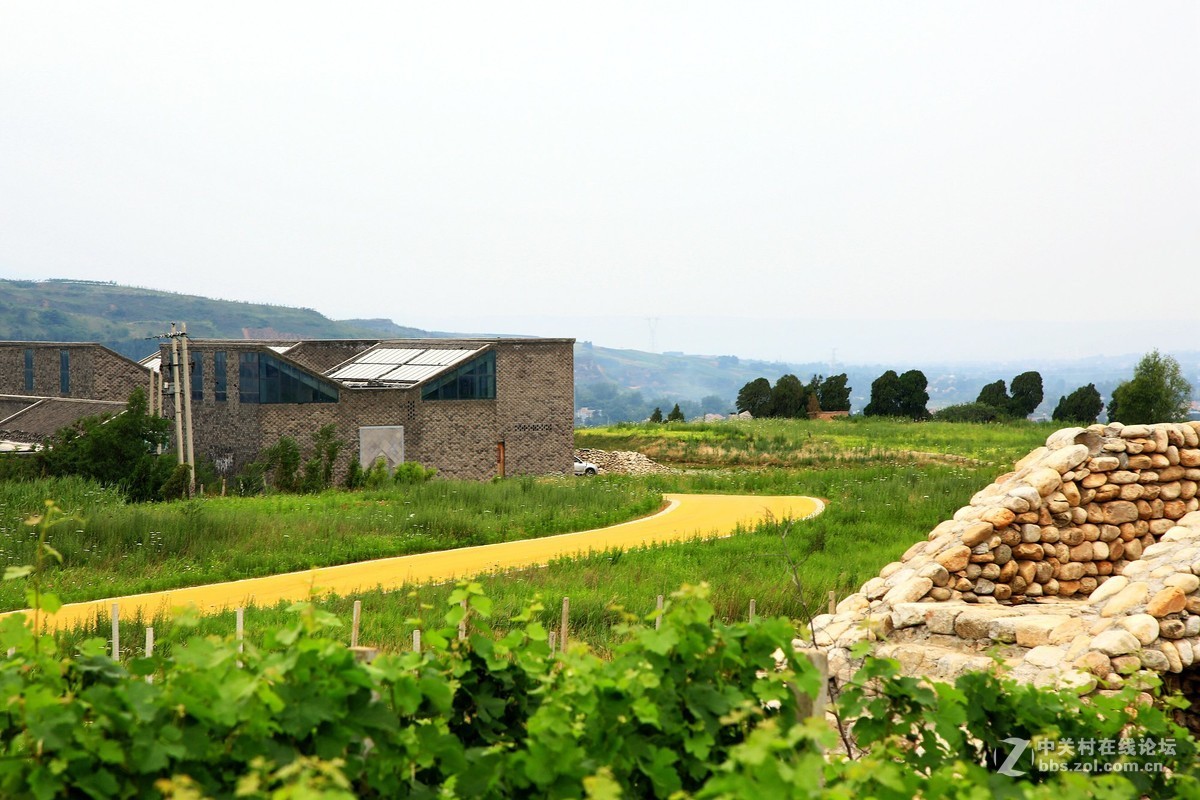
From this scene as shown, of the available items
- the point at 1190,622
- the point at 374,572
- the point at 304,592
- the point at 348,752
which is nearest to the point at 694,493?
the point at 374,572

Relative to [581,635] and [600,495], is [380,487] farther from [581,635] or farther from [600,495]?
[581,635]

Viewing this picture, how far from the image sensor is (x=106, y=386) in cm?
4606

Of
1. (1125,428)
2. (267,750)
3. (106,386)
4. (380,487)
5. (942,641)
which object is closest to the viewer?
(267,750)

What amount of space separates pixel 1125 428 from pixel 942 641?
11.2ft

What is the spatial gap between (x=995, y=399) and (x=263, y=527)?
68955 millimetres

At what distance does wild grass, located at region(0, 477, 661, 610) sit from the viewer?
17094mm

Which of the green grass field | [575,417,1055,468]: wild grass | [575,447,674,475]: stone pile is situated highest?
the green grass field

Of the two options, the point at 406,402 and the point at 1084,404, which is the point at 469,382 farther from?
the point at 1084,404

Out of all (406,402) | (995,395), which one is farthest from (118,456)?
(995,395)

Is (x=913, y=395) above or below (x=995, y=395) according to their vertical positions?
above

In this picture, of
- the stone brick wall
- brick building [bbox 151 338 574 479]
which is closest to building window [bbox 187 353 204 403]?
brick building [bbox 151 338 574 479]

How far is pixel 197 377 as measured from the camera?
40.7 meters

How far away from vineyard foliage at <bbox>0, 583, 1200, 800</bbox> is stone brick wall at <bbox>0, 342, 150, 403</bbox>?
44220mm

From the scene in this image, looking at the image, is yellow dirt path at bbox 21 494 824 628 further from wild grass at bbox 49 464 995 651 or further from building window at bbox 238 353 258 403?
building window at bbox 238 353 258 403
